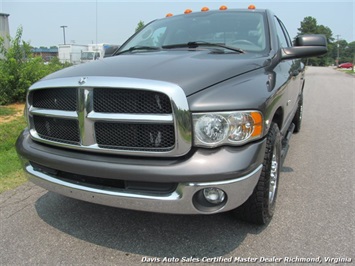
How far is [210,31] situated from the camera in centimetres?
353

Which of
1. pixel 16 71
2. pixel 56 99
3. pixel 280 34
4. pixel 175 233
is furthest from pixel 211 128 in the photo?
pixel 16 71

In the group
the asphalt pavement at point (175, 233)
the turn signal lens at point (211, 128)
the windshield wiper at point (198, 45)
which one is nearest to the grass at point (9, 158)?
the asphalt pavement at point (175, 233)

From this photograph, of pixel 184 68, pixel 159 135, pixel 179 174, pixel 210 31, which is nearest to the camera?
pixel 179 174

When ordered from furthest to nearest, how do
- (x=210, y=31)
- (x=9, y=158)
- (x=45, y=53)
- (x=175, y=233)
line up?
1. (x=45, y=53)
2. (x=9, y=158)
3. (x=210, y=31)
4. (x=175, y=233)

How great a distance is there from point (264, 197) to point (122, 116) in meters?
1.20

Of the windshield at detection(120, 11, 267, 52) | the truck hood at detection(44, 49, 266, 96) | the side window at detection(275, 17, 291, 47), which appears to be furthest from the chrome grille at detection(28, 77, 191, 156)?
the side window at detection(275, 17, 291, 47)

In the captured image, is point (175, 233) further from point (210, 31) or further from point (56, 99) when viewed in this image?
point (210, 31)

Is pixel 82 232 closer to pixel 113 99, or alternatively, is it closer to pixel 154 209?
pixel 154 209

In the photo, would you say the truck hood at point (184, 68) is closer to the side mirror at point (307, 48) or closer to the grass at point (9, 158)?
the side mirror at point (307, 48)

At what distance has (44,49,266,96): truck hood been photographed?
7.45 feet

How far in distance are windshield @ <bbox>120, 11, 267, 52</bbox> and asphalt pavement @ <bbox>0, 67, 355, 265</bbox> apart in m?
1.59

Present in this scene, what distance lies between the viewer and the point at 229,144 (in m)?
2.17

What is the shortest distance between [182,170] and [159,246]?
2.59 ft

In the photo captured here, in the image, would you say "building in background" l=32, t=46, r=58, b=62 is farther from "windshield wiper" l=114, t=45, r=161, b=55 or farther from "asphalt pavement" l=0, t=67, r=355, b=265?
"asphalt pavement" l=0, t=67, r=355, b=265
